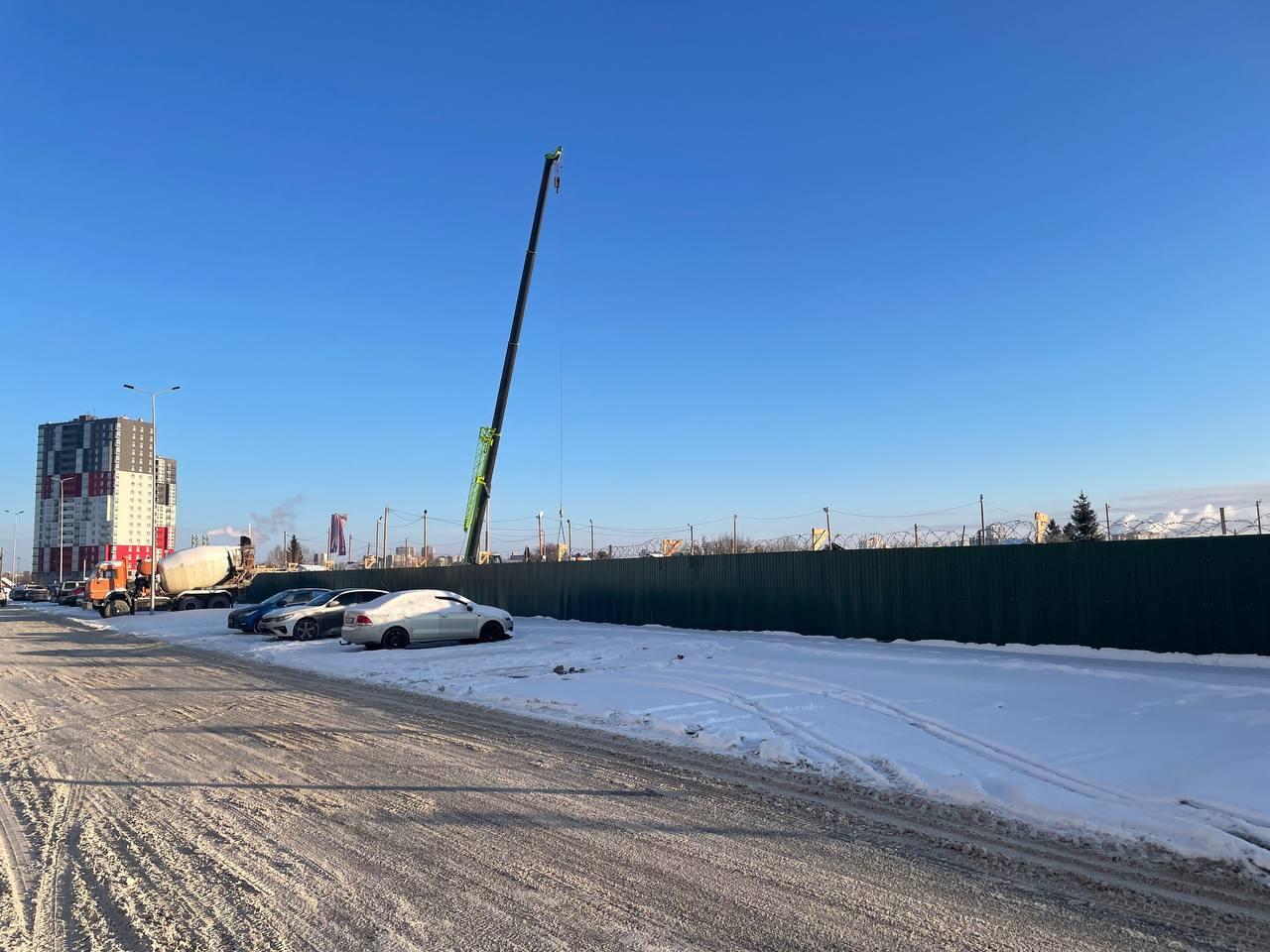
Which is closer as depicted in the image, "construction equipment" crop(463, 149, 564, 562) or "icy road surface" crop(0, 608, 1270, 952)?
"icy road surface" crop(0, 608, 1270, 952)

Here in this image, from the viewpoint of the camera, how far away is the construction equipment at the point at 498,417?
120ft

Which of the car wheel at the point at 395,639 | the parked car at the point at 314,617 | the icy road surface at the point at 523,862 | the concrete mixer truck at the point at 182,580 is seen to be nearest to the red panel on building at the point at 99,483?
the concrete mixer truck at the point at 182,580

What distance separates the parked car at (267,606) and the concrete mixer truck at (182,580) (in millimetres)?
18594

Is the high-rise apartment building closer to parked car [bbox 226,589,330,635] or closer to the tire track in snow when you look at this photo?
parked car [bbox 226,589,330,635]

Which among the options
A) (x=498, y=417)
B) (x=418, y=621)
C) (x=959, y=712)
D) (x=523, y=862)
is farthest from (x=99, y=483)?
(x=523, y=862)

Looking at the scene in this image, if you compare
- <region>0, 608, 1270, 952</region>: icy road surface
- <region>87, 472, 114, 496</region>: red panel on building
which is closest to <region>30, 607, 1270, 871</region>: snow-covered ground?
<region>0, 608, 1270, 952</region>: icy road surface

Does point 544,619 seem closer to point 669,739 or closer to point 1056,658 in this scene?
point 1056,658

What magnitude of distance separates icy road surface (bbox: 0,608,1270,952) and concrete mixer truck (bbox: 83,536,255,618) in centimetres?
3996

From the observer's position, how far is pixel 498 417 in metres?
36.5

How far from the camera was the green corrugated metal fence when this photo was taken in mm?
14258

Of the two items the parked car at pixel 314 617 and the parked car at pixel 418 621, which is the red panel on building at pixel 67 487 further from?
the parked car at pixel 418 621

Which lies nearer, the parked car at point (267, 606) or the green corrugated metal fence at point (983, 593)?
the green corrugated metal fence at point (983, 593)

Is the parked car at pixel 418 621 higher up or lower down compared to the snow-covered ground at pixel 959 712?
higher up

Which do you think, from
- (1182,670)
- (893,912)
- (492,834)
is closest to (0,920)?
(492,834)
